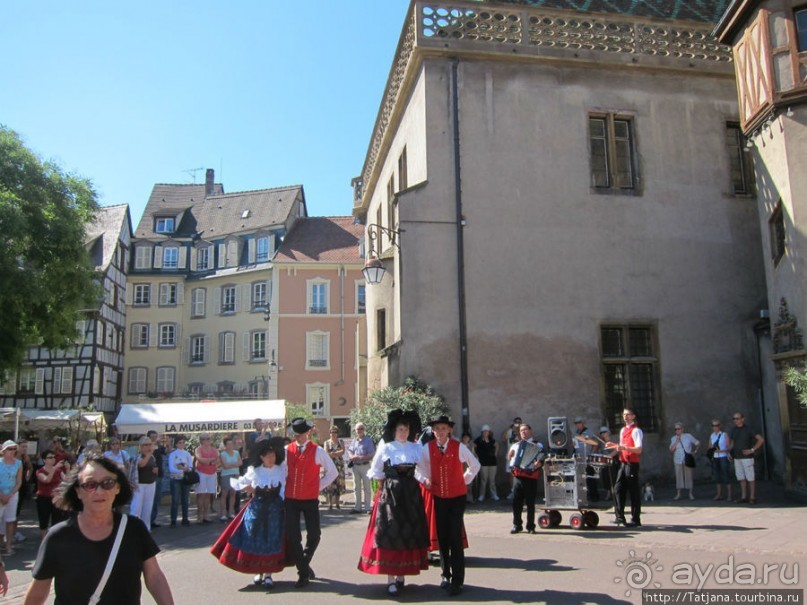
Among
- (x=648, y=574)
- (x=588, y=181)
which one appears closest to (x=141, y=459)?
(x=648, y=574)

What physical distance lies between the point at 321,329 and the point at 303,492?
36.5 metres

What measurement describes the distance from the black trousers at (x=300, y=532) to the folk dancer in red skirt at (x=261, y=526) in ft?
0.25

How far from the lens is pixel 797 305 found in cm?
1301

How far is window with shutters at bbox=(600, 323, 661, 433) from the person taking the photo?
15.8 meters

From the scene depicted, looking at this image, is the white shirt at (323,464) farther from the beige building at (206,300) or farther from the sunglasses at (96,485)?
the beige building at (206,300)

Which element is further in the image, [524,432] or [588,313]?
[588,313]

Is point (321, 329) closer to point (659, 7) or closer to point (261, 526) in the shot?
point (659, 7)

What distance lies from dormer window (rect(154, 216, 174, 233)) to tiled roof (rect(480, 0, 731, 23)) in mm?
37621

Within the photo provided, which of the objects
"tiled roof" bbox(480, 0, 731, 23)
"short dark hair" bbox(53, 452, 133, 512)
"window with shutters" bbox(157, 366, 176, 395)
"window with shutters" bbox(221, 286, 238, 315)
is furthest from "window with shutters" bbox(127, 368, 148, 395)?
Answer: "short dark hair" bbox(53, 452, 133, 512)

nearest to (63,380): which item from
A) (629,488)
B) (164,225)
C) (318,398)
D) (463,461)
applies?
(318,398)

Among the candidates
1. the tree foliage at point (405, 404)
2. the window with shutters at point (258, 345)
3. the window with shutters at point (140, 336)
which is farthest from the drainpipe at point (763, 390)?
the window with shutters at point (140, 336)

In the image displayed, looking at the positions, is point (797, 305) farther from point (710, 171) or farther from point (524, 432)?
point (524, 432)

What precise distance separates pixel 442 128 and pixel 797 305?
7719 millimetres

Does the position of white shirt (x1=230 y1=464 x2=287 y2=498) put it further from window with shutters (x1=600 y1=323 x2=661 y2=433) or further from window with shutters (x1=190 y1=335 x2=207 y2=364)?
window with shutters (x1=190 y1=335 x2=207 y2=364)
